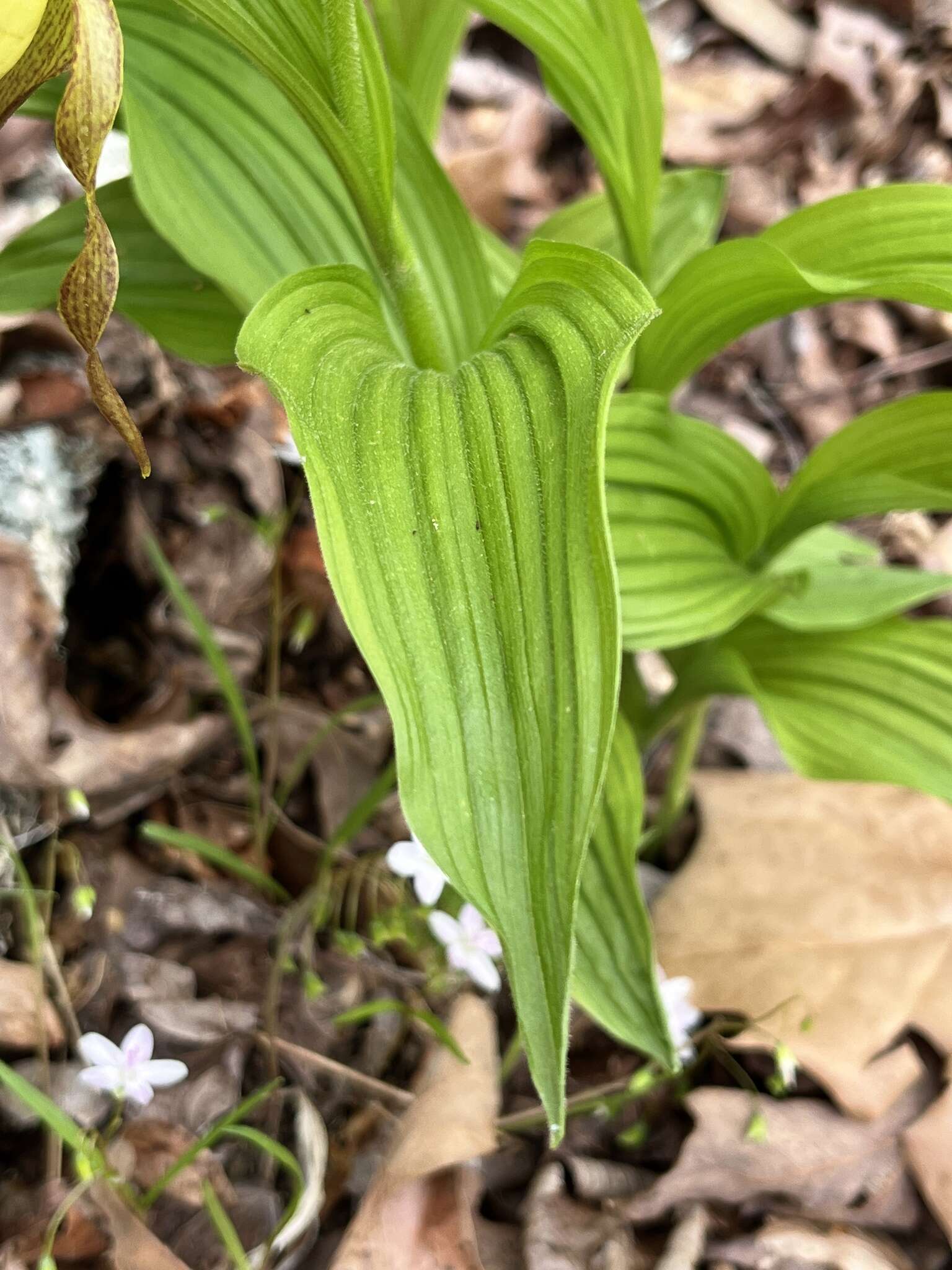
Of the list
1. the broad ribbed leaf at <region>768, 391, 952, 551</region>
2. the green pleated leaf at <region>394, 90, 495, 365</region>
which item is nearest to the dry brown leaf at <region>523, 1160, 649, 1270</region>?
the broad ribbed leaf at <region>768, 391, 952, 551</region>

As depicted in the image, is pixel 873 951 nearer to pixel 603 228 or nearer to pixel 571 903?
pixel 571 903

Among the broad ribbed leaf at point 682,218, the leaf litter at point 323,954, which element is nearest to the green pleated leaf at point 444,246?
the broad ribbed leaf at point 682,218

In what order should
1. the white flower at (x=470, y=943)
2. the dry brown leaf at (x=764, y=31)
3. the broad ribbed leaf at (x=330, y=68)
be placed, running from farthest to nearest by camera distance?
the dry brown leaf at (x=764, y=31)
the white flower at (x=470, y=943)
the broad ribbed leaf at (x=330, y=68)

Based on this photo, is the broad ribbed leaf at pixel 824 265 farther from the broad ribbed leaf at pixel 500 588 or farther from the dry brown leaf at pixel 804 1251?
the dry brown leaf at pixel 804 1251

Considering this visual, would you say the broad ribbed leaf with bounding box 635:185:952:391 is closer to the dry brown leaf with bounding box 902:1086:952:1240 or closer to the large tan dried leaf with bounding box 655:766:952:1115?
the large tan dried leaf with bounding box 655:766:952:1115

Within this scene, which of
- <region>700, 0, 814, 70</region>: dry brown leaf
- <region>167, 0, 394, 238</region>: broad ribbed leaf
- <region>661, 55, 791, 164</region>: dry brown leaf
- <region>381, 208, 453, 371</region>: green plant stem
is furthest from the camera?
<region>700, 0, 814, 70</region>: dry brown leaf

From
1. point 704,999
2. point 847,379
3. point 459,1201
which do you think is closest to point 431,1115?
point 459,1201
